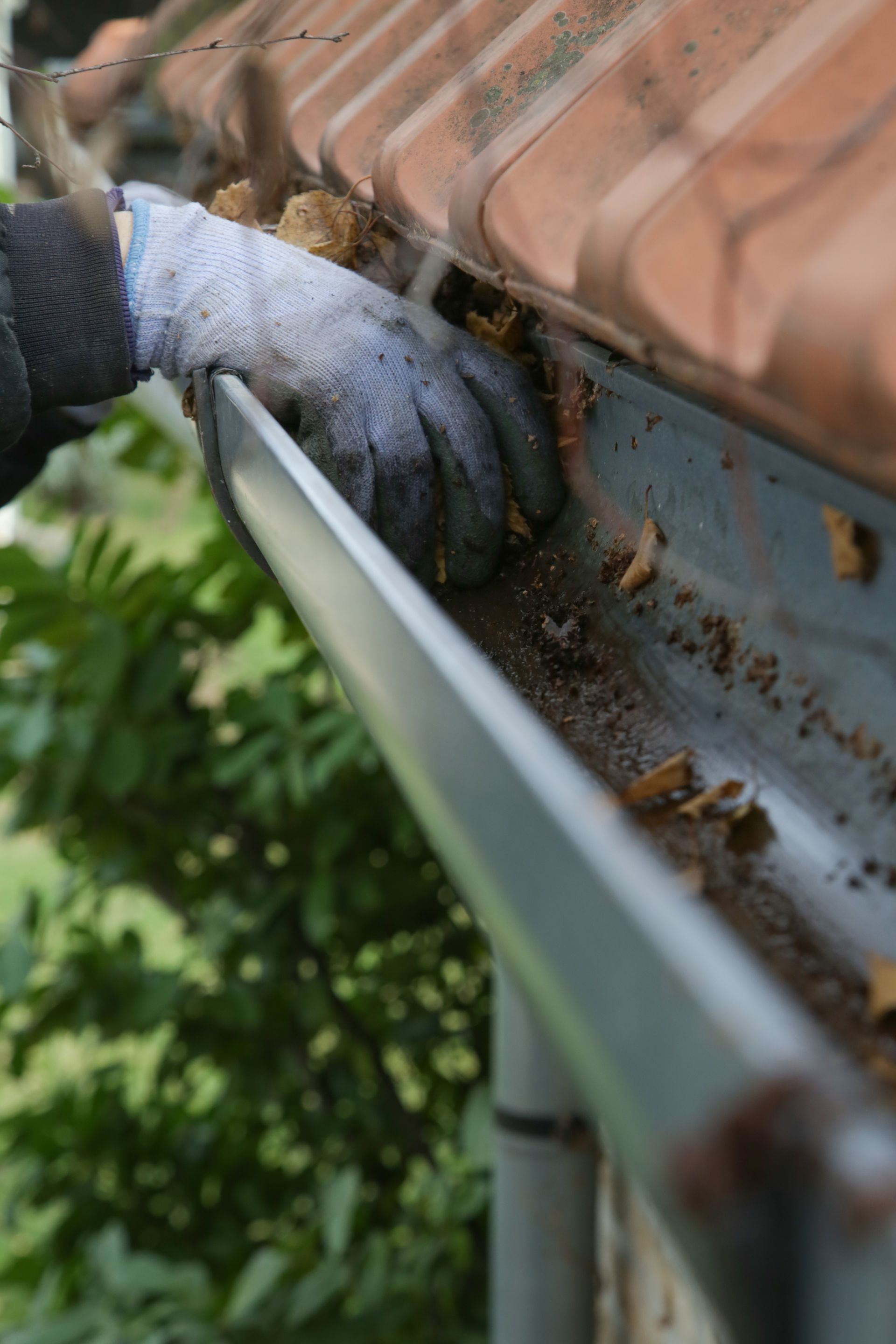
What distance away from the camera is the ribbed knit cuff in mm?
1240

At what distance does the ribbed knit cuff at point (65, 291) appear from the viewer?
4.07ft

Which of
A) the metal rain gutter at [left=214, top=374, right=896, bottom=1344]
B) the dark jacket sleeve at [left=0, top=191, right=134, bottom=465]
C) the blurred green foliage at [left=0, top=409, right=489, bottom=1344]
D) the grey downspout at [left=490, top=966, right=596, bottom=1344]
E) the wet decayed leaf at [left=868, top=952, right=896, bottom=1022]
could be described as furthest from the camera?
the blurred green foliage at [left=0, top=409, right=489, bottom=1344]

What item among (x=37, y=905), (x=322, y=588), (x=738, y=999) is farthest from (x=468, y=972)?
(x=738, y=999)

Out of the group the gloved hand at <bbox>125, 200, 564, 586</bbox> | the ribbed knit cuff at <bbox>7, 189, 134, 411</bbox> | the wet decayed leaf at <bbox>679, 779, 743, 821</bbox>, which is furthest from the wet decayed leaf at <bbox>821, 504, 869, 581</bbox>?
the ribbed knit cuff at <bbox>7, 189, 134, 411</bbox>

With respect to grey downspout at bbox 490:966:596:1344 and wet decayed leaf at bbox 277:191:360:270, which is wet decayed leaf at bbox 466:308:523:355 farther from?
grey downspout at bbox 490:966:596:1344

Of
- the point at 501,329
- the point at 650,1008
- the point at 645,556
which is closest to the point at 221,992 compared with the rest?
the point at 501,329

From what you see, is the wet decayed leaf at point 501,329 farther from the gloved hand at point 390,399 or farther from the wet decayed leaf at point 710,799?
the wet decayed leaf at point 710,799

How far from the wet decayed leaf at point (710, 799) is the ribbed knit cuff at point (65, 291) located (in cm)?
90

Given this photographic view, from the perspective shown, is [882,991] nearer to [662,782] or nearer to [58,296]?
[662,782]

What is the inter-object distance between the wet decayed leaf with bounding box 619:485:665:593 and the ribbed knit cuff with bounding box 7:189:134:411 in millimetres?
706

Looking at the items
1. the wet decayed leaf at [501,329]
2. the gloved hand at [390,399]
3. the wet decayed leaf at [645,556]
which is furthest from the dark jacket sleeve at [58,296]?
the wet decayed leaf at [645,556]

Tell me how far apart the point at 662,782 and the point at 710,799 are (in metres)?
0.03

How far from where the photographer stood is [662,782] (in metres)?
0.70

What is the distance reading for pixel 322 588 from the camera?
653mm
